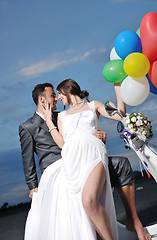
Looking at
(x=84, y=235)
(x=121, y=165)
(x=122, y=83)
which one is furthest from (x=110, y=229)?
(x=122, y=83)

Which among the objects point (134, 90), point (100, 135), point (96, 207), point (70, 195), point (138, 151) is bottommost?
point (96, 207)

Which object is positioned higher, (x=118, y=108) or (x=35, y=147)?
(x=118, y=108)

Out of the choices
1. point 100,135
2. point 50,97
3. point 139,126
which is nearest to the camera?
A: point 139,126

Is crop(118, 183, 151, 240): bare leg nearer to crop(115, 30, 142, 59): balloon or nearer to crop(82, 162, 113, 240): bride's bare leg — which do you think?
crop(82, 162, 113, 240): bride's bare leg

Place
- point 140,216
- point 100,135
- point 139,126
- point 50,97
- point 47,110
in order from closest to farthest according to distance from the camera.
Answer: point 139,126, point 100,135, point 47,110, point 50,97, point 140,216

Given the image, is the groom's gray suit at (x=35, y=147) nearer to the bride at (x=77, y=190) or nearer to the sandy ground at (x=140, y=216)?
the bride at (x=77, y=190)

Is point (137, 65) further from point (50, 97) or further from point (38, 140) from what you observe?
point (38, 140)

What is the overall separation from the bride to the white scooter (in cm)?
10

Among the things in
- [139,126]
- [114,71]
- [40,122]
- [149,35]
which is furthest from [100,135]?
[149,35]

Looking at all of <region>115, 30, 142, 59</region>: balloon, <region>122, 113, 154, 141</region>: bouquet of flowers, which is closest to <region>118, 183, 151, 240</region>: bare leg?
<region>122, 113, 154, 141</region>: bouquet of flowers

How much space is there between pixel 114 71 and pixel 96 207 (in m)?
1.39

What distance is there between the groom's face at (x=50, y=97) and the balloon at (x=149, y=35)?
1130 millimetres

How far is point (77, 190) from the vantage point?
96.9 inches

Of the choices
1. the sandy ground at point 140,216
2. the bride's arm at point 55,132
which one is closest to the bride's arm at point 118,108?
the bride's arm at point 55,132
